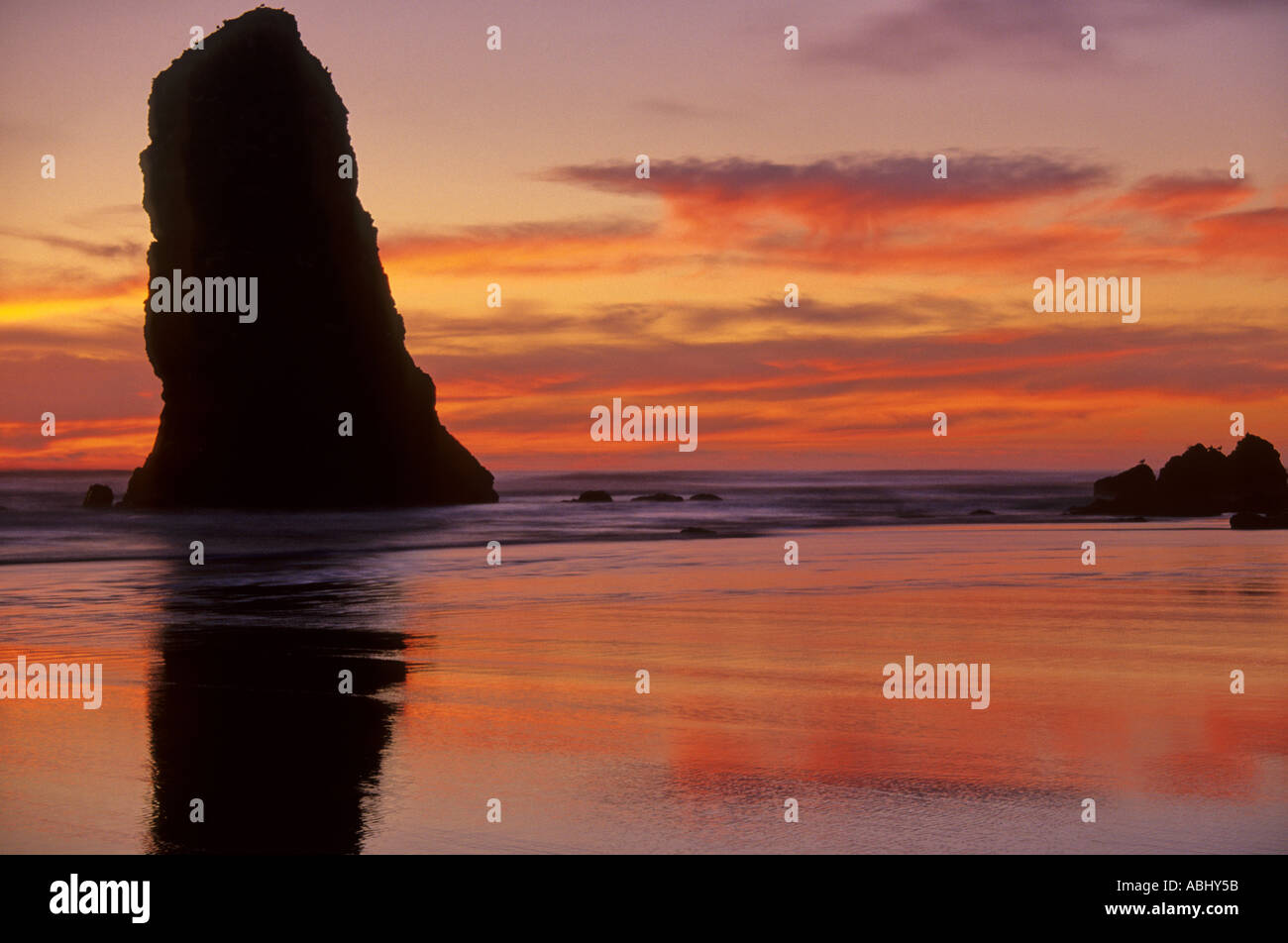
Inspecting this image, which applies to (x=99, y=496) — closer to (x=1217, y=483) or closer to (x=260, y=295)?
(x=260, y=295)

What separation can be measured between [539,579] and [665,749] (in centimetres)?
1527

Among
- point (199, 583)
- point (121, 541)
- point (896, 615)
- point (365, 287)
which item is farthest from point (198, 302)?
point (896, 615)

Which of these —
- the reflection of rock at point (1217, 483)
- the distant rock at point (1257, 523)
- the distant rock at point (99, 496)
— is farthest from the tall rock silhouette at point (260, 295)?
the distant rock at point (1257, 523)

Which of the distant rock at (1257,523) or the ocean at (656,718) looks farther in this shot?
the distant rock at (1257,523)

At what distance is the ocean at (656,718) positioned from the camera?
667cm

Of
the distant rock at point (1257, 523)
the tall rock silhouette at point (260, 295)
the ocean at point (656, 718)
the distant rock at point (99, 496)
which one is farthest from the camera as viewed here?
the distant rock at point (99, 496)

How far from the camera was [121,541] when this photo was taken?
135 feet

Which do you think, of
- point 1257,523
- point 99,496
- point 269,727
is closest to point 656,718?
point 269,727

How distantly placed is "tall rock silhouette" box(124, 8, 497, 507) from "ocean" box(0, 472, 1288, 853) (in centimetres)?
4773

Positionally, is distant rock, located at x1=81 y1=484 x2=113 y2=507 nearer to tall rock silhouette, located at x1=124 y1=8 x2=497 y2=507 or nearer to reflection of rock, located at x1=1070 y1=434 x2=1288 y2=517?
tall rock silhouette, located at x1=124 y1=8 x2=497 y2=507

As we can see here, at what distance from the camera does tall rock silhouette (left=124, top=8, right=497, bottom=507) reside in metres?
69.6

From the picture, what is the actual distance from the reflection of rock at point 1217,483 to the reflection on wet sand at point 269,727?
4191 cm

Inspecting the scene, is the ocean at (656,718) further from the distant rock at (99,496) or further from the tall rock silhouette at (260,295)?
the distant rock at (99,496)
